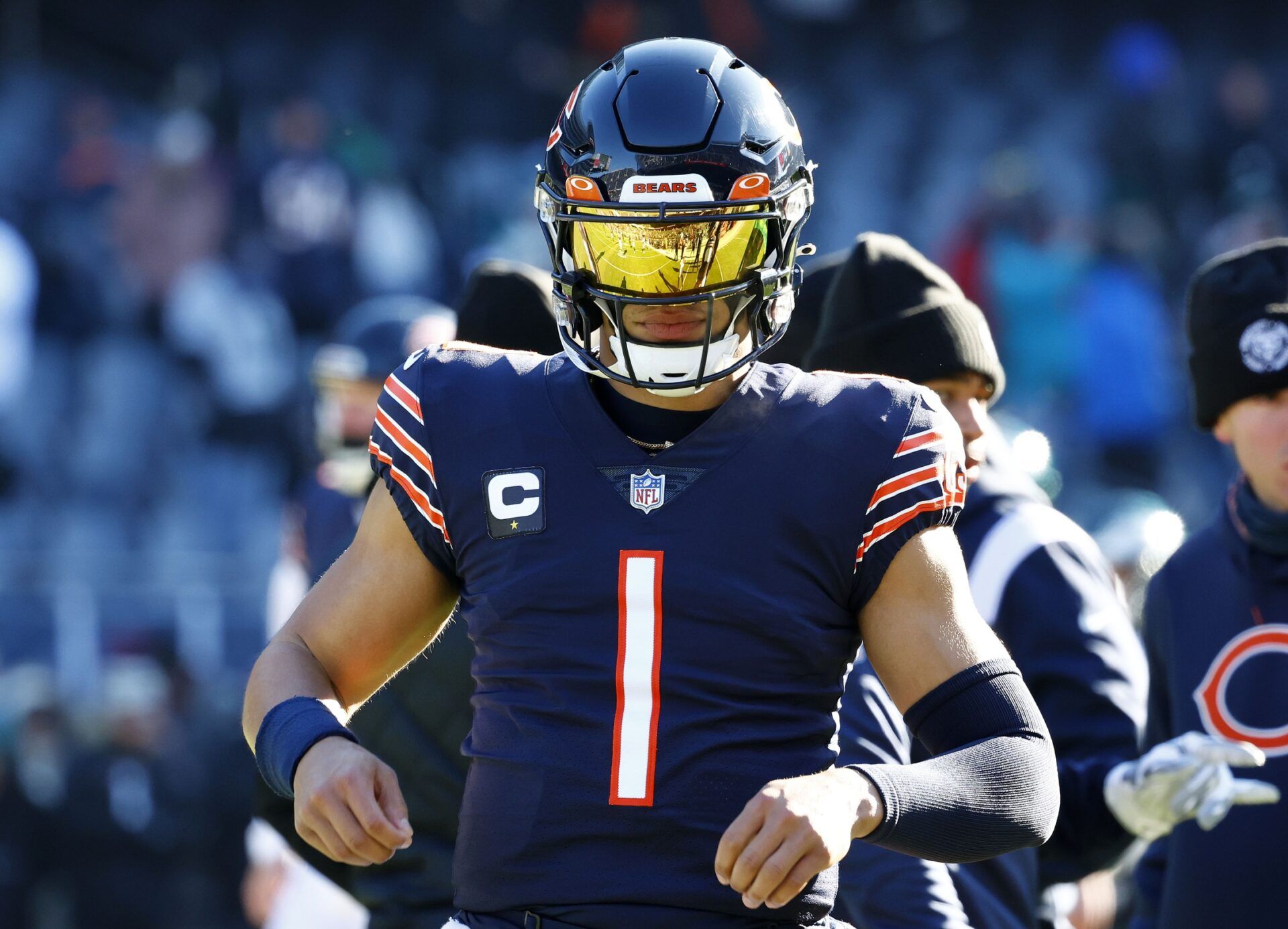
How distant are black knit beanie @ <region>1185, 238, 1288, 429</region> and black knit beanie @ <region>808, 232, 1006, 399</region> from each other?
43 cm

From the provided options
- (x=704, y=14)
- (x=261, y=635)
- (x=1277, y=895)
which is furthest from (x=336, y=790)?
(x=704, y=14)

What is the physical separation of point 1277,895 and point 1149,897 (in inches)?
16.9

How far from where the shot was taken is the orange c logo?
346 cm

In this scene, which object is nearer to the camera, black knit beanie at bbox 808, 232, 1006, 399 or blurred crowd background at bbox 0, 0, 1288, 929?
black knit beanie at bbox 808, 232, 1006, 399

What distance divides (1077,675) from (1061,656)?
0.15 feet

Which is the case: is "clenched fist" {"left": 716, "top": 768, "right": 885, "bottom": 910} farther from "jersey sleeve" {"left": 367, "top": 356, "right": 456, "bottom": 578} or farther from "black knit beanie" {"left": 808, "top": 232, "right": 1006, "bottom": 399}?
"black knit beanie" {"left": 808, "top": 232, "right": 1006, "bottom": 399}

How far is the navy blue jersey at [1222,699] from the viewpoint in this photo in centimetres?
342

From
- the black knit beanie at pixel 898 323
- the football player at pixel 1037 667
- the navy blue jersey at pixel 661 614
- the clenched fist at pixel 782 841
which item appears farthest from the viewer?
the black knit beanie at pixel 898 323

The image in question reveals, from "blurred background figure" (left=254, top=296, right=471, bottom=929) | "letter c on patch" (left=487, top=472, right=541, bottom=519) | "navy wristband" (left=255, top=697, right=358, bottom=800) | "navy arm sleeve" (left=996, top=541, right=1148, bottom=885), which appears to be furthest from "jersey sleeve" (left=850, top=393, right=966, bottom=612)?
"navy arm sleeve" (left=996, top=541, right=1148, bottom=885)

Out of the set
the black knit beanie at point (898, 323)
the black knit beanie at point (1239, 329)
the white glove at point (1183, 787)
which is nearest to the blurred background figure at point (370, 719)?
the black knit beanie at point (898, 323)

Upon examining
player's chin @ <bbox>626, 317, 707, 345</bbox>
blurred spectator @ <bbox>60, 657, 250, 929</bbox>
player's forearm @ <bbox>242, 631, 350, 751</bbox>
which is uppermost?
player's chin @ <bbox>626, 317, 707, 345</bbox>

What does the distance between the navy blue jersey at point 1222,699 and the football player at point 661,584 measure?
1.39 metres

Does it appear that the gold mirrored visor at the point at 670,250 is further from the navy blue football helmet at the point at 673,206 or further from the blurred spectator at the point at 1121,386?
the blurred spectator at the point at 1121,386

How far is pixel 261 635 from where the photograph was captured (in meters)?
8.09
